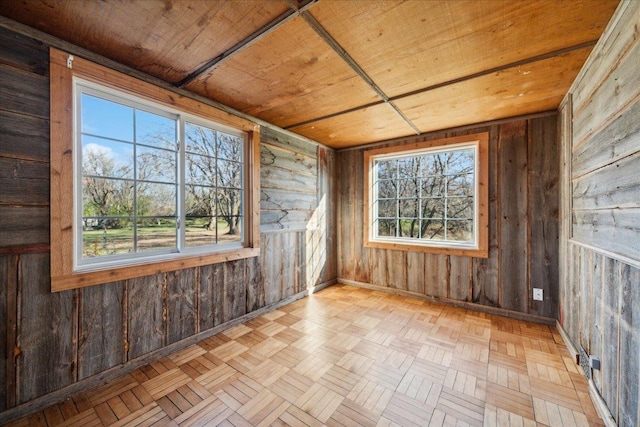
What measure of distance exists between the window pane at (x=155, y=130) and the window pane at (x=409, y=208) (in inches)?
116

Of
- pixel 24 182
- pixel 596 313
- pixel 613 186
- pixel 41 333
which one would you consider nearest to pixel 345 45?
pixel 613 186

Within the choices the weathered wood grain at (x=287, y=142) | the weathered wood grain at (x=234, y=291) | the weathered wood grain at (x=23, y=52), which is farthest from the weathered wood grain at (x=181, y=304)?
the weathered wood grain at (x=287, y=142)

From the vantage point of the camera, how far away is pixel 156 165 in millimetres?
2078

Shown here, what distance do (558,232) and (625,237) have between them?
158 centimetres

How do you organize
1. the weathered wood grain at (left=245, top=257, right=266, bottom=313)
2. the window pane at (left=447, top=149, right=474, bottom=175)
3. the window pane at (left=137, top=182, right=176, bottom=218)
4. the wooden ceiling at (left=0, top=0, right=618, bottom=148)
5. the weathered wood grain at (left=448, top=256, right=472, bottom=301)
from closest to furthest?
the wooden ceiling at (left=0, top=0, right=618, bottom=148), the window pane at (left=137, top=182, right=176, bottom=218), the weathered wood grain at (left=245, top=257, right=266, bottom=313), the weathered wood grain at (left=448, top=256, right=472, bottom=301), the window pane at (left=447, top=149, right=474, bottom=175)

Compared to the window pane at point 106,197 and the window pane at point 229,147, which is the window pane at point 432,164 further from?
the window pane at point 106,197

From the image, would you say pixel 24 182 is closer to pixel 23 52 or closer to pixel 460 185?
pixel 23 52

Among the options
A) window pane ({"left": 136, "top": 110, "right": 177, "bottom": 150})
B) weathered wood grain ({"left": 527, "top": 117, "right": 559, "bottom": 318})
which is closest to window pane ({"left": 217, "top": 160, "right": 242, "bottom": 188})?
window pane ({"left": 136, "top": 110, "right": 177, "bottom": 150})

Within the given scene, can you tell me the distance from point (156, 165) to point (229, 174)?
688 millimetres

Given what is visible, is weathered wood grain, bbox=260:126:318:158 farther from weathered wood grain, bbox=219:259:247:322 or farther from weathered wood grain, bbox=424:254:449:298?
weathered wood grain, bbox=424:254:449:298

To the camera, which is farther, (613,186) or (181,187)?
(181,187)

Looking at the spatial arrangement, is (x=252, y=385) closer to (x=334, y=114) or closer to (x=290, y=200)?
(x=290, y=200)

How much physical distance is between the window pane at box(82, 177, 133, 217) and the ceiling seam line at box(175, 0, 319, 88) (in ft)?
3.18

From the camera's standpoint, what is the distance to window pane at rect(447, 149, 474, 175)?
318 cm
